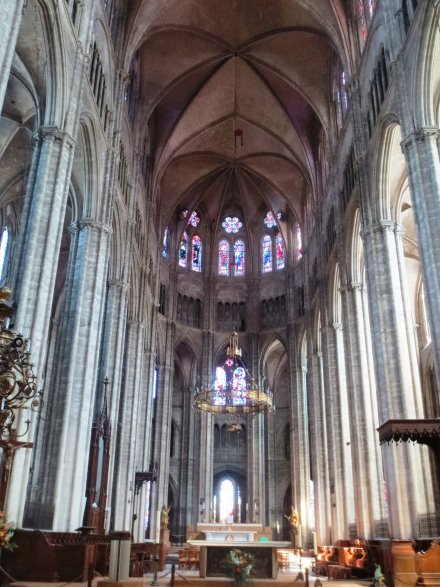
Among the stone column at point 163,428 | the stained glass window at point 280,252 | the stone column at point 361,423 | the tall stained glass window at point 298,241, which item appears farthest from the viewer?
the stained glass window at point 280,252

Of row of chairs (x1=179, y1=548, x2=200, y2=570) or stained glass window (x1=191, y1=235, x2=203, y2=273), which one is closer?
row of chairs (x1=179, y1=548, x2=200, y2=570)

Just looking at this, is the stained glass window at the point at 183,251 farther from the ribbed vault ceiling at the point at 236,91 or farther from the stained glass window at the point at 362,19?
the stained glass window at the point at 362,19

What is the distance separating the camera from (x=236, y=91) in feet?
108

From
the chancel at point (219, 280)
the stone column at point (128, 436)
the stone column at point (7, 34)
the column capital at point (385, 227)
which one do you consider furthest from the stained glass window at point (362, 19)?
the stone column at point (128, 436)

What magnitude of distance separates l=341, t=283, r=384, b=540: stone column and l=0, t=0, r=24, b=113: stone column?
16.1 meters

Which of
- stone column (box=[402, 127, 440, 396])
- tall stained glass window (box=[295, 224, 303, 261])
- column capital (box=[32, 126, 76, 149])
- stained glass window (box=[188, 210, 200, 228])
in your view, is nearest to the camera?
stone column (box=[402, 127, 440, 396])

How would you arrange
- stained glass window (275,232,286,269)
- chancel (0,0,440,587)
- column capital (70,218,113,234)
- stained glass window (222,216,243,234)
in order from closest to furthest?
1. chancel (0,0,440,587)
2. column capital (70,218,113,234)
3. stained glass window (275,232,286,269)
4. stained glass window (222,216,243,234)

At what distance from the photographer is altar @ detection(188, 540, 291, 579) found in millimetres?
14461

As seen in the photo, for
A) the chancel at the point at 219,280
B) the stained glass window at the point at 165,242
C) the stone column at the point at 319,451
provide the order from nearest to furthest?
the chancel at the point at 219,280 < the stone column at the point at 319,451 < the stained glass window at the point at 165,242

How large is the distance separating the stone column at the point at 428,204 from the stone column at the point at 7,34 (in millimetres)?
10322

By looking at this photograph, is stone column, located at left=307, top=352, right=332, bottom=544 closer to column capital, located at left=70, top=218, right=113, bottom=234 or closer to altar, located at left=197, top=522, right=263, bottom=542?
altar, located at left=197, top=522, right=263, bottom=542

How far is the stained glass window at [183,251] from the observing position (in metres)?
40.7

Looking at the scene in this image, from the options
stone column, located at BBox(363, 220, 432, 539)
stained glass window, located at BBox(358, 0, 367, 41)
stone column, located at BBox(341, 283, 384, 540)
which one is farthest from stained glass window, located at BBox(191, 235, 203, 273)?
stone column, located at BBox(363, 220, 432, 539)

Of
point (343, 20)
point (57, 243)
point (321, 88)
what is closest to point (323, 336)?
point (321, 88)
